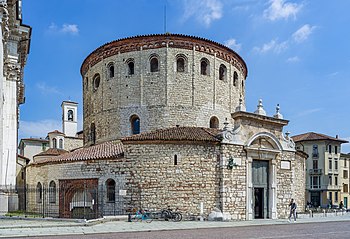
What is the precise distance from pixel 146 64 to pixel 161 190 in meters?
12.3

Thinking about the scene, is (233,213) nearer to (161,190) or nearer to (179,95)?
(161,190)

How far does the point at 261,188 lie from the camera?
2755cm

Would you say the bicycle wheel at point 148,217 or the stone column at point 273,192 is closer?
the bicycle wheel at point 148,217

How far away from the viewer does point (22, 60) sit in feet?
91.5

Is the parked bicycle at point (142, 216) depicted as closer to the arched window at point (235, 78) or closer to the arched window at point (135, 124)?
the arched window at point (135, 124)

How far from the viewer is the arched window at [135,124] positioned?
33438mm

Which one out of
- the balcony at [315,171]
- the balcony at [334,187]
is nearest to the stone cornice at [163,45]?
the balcony at [315,171]

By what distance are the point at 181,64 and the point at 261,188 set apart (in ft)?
39.4

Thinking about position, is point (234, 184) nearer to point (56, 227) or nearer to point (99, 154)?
point (99, 154)

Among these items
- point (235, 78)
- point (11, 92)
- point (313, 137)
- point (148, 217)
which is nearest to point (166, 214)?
point (148, 217)

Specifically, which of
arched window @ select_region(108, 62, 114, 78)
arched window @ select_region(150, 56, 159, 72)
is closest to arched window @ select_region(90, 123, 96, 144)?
arched window @ select_region(108, 62, 114, 78)

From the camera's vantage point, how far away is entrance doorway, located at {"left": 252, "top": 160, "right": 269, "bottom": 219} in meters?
27.2

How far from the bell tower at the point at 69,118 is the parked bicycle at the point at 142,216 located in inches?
1564

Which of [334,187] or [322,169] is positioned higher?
[322,169]
